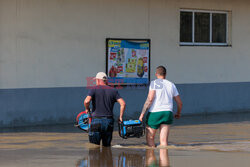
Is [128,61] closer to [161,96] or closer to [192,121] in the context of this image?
[192,121]

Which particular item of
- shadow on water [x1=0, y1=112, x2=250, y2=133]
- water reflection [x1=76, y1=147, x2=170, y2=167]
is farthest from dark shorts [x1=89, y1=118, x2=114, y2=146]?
shadow on water [x1=0, y1=112, x2=250, y2=133]

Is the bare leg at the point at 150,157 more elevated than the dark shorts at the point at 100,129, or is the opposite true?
the dark shorts at the point at 100,129

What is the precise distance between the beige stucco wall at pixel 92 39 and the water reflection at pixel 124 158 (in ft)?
14.9

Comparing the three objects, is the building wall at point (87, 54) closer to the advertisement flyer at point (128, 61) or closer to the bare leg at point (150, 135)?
the advertisement flyer at point (128, 61)

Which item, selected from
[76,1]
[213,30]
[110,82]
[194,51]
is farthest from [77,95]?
[213,30]

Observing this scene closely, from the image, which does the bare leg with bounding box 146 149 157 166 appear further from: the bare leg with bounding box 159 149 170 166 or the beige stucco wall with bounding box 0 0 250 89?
the beige stucco wall with bounding box 0 0 250 89

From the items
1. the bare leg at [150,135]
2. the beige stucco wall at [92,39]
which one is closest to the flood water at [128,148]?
the bare leg at [150,135]

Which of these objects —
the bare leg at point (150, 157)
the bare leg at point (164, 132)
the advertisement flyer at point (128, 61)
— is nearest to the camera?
the bare leg at point (150, 157)

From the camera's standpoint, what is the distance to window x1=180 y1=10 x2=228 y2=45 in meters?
16.3

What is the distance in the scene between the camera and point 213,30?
55.4ft

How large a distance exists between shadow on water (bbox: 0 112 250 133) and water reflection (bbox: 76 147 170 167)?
3.52 meters

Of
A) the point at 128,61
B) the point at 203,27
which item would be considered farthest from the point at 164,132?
the point at 203,27

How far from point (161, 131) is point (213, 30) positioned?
7.88 m

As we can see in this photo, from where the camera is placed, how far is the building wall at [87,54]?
13453 millimetres
